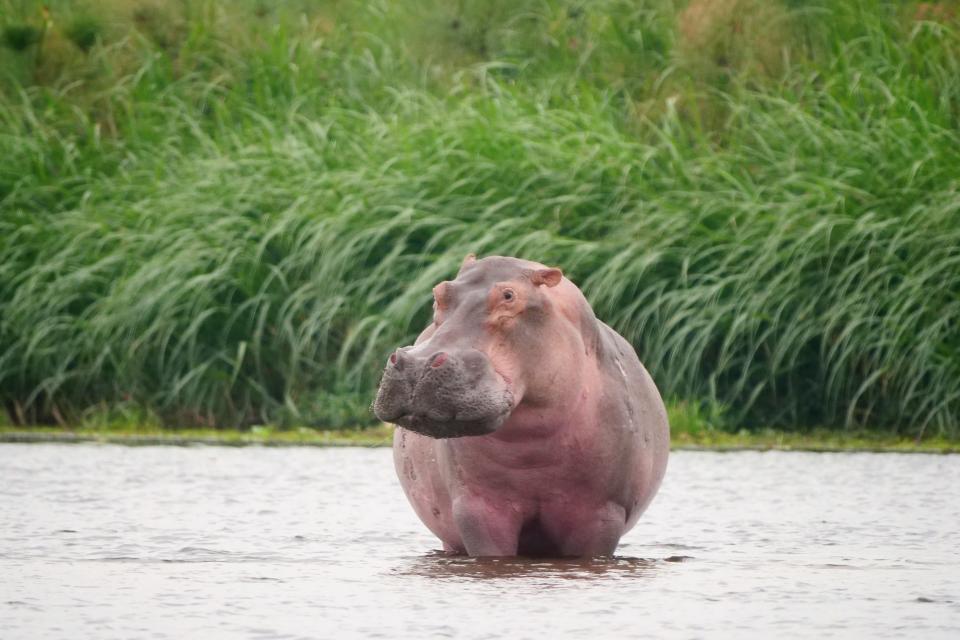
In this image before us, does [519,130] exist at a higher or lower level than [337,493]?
higher

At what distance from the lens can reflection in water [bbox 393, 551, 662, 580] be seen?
4.74 m

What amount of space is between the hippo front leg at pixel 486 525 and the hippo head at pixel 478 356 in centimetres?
39

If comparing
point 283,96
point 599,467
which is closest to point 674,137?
point 283,96

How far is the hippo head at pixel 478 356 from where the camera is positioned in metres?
4.35

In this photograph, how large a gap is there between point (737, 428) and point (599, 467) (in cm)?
513

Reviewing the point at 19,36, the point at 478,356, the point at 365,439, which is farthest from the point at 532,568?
the point at 19,36

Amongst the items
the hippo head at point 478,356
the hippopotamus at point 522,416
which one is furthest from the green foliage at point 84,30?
the hippo head at point 478,356

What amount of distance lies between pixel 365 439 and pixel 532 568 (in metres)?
5.02

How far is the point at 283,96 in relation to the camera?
12438 mm

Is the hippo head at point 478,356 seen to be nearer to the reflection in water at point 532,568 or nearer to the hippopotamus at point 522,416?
the hippopotamus at point 522,416

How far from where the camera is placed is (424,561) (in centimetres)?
529

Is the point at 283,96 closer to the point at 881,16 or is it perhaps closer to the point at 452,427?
the point at 881,16

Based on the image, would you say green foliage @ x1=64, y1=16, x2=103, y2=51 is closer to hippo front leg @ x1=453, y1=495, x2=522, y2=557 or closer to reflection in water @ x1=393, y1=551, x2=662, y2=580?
reflection in water @ x1=393, y1=551, x2=662, y2=580

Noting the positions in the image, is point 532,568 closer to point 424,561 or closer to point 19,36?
point 424,561
